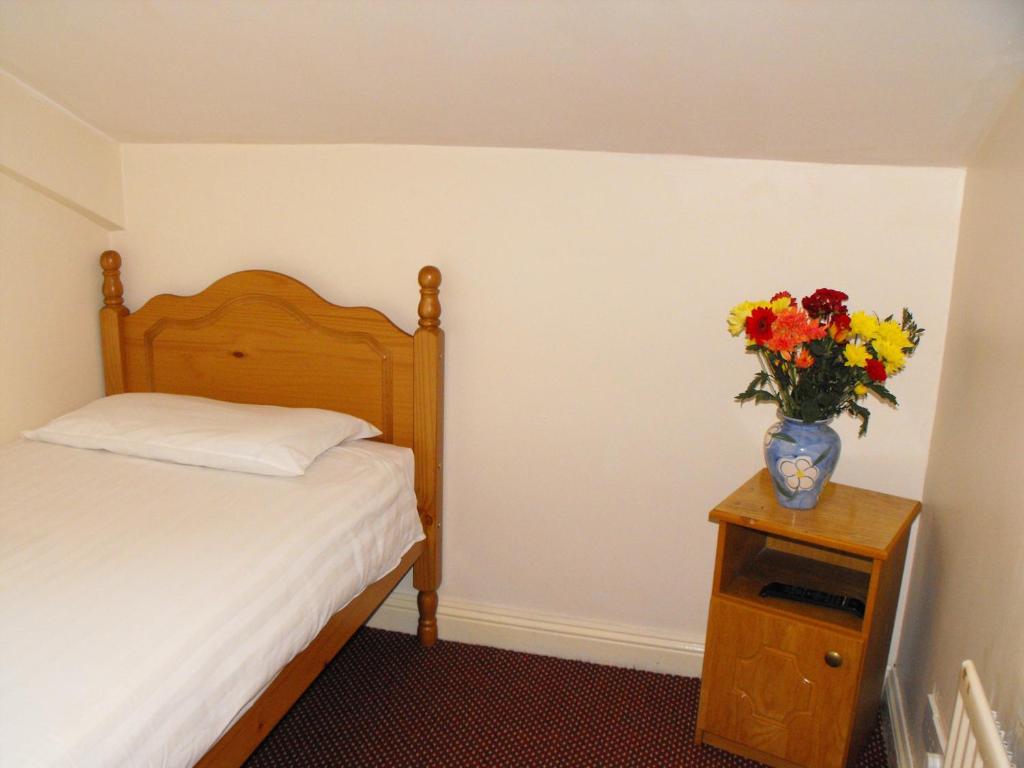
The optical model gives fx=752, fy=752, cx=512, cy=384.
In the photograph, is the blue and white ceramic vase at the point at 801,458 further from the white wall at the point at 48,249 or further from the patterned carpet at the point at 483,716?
the white wall at the point at 48,249

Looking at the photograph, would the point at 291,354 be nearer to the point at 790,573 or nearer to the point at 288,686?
the point at 288,686

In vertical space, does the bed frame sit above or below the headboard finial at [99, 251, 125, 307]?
below

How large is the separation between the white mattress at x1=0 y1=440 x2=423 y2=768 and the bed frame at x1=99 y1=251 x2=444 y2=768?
24 cm

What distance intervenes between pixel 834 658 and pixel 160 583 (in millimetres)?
1480

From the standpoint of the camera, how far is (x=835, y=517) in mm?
1837

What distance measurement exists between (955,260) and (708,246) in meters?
0.63

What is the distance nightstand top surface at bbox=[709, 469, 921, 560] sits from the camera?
1.71 metres

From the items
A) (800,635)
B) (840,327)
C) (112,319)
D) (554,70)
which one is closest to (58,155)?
(112,319)

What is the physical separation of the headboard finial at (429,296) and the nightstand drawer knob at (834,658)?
4.54ft

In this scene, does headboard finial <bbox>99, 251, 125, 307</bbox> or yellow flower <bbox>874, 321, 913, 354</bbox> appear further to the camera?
headboard finial <bbox>99, 251, 125, 307</bbox>

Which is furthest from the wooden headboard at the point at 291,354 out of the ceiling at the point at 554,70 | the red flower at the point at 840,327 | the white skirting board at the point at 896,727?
the white skirting board at the point at 896,727

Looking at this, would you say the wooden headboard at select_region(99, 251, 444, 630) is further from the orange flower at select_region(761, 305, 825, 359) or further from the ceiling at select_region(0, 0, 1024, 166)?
the orange flower at select_region(761, 305, 825, 359)

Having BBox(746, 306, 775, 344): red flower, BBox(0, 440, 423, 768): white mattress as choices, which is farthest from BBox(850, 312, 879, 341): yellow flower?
BBox(0, 440, 423, 768): white mattress

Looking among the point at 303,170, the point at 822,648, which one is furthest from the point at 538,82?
the point at 822,648
